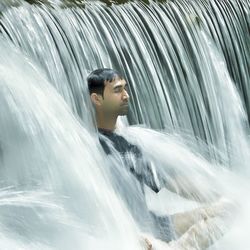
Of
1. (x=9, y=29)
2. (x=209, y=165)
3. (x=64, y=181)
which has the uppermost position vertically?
(x=9, y=29)

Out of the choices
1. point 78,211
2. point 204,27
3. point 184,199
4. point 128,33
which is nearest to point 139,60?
point 128,33

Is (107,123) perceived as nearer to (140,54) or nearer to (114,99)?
(114,99)

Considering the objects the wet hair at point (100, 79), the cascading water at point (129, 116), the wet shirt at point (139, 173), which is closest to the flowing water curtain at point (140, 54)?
the cascading water at point (129, 116)

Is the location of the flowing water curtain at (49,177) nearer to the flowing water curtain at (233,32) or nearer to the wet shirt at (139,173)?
the wet shirt at (139,173)

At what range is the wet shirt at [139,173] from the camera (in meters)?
4.74

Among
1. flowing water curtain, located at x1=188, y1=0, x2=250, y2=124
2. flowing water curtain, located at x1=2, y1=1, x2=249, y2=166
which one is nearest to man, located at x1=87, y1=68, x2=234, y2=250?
flowing water curtain, located at x1=2, y1=1, x2=249, y2=166

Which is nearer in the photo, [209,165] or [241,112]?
[209,165]

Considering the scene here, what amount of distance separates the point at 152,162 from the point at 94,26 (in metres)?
1.65

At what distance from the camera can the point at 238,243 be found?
18.1 feet

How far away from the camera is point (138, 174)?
4.83 meters

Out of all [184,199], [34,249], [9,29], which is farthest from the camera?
[9,29]

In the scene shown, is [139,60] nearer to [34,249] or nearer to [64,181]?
[64,181]

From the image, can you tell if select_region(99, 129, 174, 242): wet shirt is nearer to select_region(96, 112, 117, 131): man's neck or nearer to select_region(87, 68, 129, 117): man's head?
select_region(96, 112, 117, 131): man's neck

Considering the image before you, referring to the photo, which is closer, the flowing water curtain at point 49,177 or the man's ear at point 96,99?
the flowing water curtain at point 49,177
